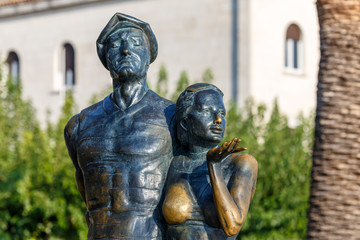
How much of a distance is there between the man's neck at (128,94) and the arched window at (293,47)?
19891 millimetres

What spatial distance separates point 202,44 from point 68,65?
5169 mm

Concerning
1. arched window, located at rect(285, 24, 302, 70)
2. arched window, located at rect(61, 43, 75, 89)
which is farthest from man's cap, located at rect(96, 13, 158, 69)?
arched window, located at rect(61, 43, 75, 89)

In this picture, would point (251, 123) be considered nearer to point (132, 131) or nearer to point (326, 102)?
point (326, 102)

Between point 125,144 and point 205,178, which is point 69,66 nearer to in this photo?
point 125,144

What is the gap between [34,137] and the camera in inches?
715

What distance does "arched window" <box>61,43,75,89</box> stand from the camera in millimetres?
27234

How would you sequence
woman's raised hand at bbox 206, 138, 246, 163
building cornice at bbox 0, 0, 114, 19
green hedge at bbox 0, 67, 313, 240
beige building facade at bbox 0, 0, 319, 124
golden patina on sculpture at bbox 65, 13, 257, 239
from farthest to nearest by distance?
building cornice at bbox 0, 0, 114, 19 → beige building facade at bbox 0, 0, 319, 124 → green hedge at bbox 0, 67, 313, 240 → golden patina on sculpture at bbox 65, 13, 257, 239 → woman's raised hand at bbox 206, 138, 246, 163

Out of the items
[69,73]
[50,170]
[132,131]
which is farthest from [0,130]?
[132,131]

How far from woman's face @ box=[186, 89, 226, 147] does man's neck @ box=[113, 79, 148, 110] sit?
1.25 ft

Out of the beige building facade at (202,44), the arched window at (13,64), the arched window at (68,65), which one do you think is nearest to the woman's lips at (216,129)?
the beige building facade at (202,44)

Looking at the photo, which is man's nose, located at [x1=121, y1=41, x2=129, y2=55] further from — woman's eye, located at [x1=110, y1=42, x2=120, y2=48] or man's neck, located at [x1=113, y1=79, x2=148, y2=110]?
man's neck, located at [x1=113, y1=79, x2=148, y2=110]

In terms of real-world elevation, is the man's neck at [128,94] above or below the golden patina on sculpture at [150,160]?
above

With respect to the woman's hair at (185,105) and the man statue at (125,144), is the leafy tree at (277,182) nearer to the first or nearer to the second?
the man statue at (125,144)

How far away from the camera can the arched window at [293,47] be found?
24.8m
